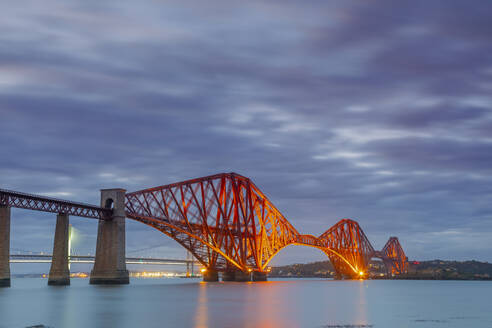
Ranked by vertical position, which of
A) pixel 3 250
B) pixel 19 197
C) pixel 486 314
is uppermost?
pixel 19 197

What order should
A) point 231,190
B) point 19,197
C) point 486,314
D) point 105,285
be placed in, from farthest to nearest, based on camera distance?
point 231,190, point 105,285, point 19,197, point 486,314

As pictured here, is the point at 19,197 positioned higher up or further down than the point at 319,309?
higher up

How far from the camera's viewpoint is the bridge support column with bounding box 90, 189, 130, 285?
298ft

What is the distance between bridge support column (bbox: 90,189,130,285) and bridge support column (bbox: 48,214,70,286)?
26.5 ft

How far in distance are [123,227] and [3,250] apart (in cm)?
3018

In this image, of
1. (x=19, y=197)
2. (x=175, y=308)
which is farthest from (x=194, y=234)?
(x=175, y=308)

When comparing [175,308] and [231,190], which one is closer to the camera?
[175,308]

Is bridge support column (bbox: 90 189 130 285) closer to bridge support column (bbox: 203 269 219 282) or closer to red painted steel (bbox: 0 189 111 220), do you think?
red painted steel (bbox: 0 189 111 220)

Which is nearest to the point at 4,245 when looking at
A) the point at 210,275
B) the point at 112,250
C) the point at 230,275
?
the point at 112,250

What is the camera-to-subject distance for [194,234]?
108812mm

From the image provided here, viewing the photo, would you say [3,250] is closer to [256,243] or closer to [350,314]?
[350,314]

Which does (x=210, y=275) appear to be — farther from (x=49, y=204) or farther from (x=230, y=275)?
(x=49, y=204)

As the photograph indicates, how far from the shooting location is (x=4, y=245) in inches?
2559

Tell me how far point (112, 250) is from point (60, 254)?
43.5ft
